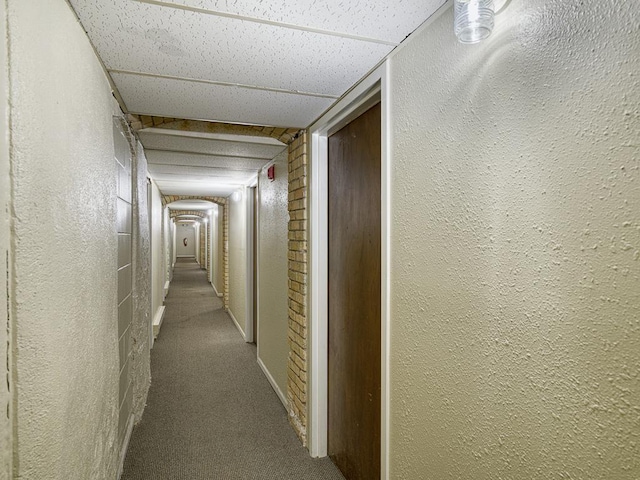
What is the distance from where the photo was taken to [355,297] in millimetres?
2043

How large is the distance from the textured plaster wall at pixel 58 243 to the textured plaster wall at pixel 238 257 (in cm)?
378

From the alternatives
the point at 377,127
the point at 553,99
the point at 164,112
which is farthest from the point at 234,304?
the point at 553,99

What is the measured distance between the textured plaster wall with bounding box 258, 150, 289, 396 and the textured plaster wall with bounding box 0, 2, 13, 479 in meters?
2.27

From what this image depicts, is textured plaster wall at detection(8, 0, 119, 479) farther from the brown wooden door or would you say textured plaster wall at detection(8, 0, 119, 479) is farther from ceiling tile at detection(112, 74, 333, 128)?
the brown wooden door

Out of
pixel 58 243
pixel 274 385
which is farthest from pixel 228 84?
pixel 274 385

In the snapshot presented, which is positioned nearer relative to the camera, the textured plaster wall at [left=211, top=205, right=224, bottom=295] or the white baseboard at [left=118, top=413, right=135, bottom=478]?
the white baseboard at [left=118, top=413, right=135, bottom=478]

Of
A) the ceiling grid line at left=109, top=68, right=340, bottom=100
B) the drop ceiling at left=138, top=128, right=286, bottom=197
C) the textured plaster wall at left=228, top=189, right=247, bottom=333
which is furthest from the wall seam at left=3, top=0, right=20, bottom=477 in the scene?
the textured plaster wall at left=228, top=189, right=247, bottom=333

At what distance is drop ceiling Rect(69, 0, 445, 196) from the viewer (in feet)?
3.88

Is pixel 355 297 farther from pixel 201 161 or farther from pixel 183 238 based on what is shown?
pixel 183 238

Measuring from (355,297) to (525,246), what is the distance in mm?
1205

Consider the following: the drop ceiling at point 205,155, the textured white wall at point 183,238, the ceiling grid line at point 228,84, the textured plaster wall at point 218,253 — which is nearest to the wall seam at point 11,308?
the ceiling grid line at point 228,84

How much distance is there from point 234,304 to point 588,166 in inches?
233

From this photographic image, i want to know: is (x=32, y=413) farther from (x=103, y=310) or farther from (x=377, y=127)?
(x=377, y=127)

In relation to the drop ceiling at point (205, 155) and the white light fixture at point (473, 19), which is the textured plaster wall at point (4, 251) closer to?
the white light fixture at point (473, 19)
